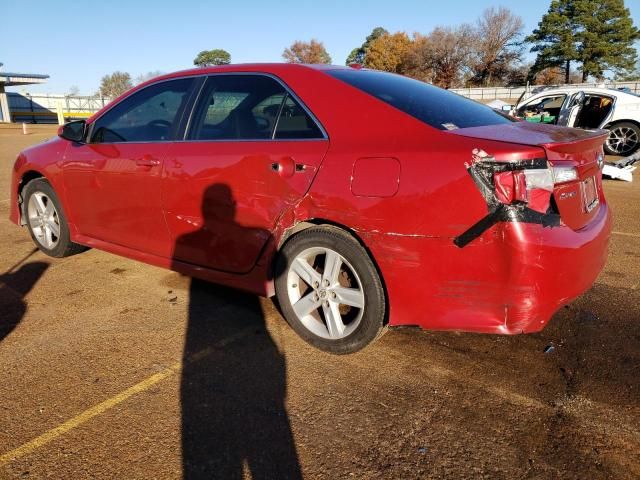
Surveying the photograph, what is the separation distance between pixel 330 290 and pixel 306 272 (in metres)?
0.19

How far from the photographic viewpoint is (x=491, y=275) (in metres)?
2.43

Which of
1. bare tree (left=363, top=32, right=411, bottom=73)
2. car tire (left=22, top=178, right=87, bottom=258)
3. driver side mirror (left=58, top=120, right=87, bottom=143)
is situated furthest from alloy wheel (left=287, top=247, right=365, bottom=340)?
Answer: bare tree (left=363, top=32, right=411, bottom=73)

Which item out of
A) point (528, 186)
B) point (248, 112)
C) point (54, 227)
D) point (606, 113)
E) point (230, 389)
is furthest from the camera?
point (606, 113)

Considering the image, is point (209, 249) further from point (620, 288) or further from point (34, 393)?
point (620, 288)

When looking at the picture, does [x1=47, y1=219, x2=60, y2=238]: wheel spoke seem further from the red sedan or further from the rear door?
the rear door

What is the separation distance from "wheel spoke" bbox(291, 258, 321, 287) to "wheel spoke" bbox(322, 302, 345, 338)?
0.16m

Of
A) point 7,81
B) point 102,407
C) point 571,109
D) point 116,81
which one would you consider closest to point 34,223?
point 102,407

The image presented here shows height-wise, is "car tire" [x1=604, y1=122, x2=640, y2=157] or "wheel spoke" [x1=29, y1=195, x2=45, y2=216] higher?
"car tire" [x1=604, y1=122, x2=640, y2=157]

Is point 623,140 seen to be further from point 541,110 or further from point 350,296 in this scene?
point 350,296

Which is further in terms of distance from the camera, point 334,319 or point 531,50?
point 531,50

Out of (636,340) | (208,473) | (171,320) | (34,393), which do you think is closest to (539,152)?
(636,340)

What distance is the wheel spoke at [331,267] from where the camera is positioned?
287cm

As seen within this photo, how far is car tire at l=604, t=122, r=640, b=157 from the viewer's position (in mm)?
11922

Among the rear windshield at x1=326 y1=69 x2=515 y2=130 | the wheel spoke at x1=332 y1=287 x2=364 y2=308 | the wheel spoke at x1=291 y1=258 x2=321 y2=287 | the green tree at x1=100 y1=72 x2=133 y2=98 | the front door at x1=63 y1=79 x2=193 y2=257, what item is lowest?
the wheel spoke at x1=332 y1=287 x2=364 y2=308
